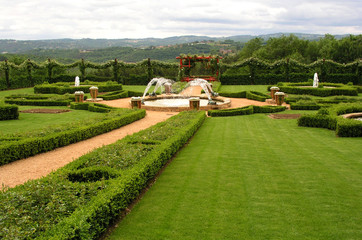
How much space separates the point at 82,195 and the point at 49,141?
5.02m

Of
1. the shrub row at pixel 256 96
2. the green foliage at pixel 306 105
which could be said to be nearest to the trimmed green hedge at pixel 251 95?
the shrub row at pixel 256 96

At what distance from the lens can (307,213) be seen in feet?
15.1

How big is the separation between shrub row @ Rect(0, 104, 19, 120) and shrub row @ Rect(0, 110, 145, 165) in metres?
4.72

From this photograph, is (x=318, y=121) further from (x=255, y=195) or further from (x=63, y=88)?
(x=63, y=88)

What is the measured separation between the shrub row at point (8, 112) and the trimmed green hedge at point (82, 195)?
320 inches

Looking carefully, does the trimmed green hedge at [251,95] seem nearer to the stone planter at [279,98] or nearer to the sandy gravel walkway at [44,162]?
the stone planter at [279,98]

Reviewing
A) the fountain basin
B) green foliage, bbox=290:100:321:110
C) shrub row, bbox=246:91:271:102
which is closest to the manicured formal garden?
green foliage, bbox=290:100:321:110

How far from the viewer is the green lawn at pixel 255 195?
4.22 m

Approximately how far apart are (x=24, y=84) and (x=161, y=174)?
93.5 feet

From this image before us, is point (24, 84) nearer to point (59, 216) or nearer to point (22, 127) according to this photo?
point (22, 127)

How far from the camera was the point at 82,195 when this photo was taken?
14.9 feet

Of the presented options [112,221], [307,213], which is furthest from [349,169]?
[112,221]

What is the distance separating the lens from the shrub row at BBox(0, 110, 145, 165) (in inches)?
306

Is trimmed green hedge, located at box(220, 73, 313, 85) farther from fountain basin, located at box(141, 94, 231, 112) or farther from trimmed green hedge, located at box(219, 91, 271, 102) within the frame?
fountain basin, located at box(141, 94, 231, 112)
